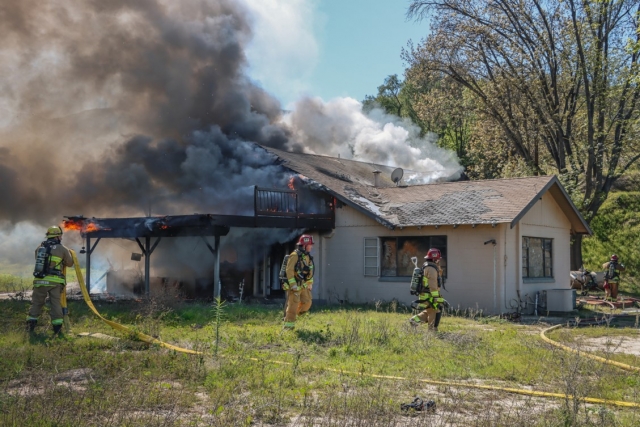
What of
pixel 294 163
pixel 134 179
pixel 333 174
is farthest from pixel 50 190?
pixel 333 174

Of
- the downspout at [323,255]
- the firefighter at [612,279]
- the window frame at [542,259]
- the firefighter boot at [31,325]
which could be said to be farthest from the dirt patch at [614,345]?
the downspout at [323,255]

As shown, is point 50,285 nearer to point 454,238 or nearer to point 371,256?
point 371,256

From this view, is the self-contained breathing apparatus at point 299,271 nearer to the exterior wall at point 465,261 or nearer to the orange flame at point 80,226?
the exterior wall at point 465,261

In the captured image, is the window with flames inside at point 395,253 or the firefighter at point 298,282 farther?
the window with flames inside at point 395,253

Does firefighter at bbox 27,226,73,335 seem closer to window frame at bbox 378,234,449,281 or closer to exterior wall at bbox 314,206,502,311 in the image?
exterior wall at bbox 314,206,502,311

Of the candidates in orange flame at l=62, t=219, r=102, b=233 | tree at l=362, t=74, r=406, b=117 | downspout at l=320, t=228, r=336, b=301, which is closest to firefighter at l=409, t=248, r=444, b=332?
downspout at l=320, t=228, r=336, b=301

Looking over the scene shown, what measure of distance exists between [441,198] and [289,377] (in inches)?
502

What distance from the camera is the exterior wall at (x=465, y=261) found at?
55.8ft

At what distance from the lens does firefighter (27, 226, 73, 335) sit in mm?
10531

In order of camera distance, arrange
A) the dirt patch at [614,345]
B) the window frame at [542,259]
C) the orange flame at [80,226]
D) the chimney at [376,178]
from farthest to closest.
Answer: the chimney at [376,178] → the orange flame at [80,226] → the window frame at [542,259] → the dirt patch at [614,345]

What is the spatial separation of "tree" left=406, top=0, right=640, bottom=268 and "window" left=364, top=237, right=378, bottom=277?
35.6 ft

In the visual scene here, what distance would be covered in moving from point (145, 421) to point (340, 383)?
257cm

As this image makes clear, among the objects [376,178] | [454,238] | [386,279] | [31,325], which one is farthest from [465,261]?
[31,325]

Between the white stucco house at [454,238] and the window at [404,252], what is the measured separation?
0.03 metres
